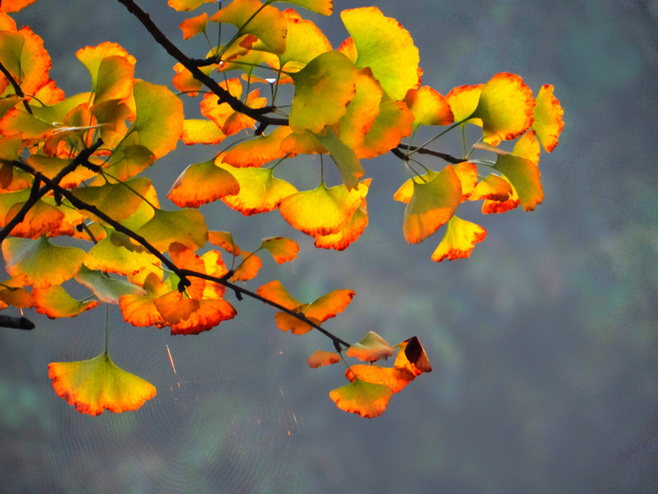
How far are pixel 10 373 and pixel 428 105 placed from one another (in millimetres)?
800

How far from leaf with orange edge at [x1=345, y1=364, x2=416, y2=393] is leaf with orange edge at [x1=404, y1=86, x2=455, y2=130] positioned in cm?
7

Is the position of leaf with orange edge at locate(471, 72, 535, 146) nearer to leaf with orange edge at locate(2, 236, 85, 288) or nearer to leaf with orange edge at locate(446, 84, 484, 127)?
leaf with orange edge at locate(446, 84, 484, 127)

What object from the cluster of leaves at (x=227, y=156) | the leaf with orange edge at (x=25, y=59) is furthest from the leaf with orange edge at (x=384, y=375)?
the leaf with orange edge at (x=25, y=59)

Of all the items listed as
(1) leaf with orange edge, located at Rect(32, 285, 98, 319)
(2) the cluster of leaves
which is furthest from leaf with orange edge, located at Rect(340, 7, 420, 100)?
(1) leaf with orange edge, located at Rect(32, 285, 98, 319)

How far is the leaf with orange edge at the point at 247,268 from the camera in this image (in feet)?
0.61

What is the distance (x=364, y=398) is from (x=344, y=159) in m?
0.08

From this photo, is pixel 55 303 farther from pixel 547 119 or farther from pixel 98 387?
pixel 547 119

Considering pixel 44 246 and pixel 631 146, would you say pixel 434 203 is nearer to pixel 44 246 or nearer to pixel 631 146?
pixel 44 246

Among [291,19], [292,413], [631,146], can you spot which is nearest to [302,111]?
[291,19]

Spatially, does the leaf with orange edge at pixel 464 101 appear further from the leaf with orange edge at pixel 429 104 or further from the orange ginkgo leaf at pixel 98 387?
the orange ginkgo leaf at pixel 98 387

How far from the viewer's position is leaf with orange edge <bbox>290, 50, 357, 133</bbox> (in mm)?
108

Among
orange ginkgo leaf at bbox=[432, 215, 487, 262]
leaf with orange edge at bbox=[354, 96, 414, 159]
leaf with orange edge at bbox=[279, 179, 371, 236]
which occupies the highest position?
leaf with orange edge at bbox=[354, 96, 414, 159]

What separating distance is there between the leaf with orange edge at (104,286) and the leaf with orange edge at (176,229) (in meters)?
0.02

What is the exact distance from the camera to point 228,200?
6.3 inches
